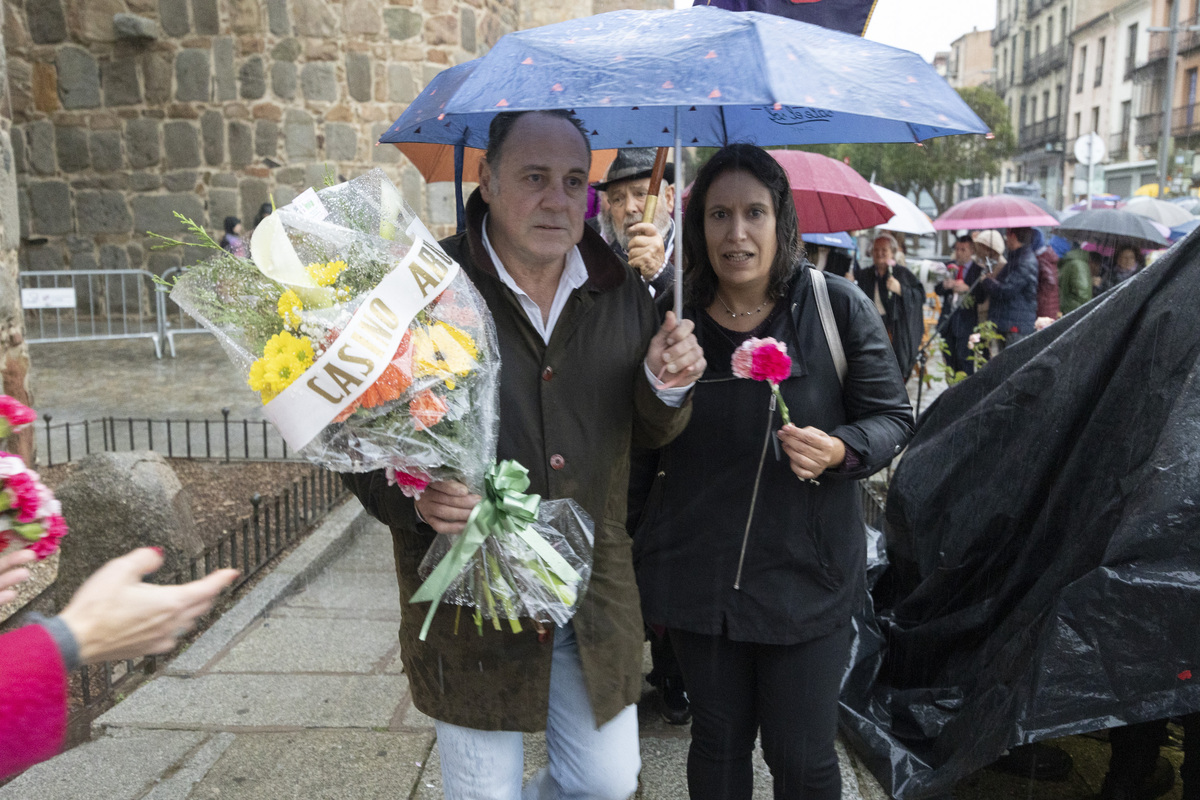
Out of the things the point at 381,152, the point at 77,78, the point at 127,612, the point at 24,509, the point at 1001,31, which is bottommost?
the point at 127,612

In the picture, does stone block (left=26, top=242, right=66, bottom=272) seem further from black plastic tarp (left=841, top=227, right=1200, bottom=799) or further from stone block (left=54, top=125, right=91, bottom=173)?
black plastic tarp (left=841, top=227, right=1200, bottom=799)

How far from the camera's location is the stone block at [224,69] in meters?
10.8

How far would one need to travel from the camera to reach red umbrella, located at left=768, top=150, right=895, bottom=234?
14.8 feet

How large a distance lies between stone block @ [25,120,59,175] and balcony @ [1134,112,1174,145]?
41.1 metres

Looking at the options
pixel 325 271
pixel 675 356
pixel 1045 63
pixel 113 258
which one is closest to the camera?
pixel 325 271

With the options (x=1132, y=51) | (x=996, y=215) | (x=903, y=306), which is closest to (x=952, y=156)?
(x=1132, y=51)

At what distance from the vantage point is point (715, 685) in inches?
94.3

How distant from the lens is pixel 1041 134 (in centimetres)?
5691

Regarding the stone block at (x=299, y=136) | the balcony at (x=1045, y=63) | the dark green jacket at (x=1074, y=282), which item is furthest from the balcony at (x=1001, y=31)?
the stone block at (x=299, y=136)

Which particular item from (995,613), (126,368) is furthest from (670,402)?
(126,368)

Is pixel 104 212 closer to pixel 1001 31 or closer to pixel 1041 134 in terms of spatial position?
pixel 1041 134

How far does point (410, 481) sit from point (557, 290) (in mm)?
569

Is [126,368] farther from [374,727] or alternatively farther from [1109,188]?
[1109,188]

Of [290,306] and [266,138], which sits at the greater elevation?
[266,138]
